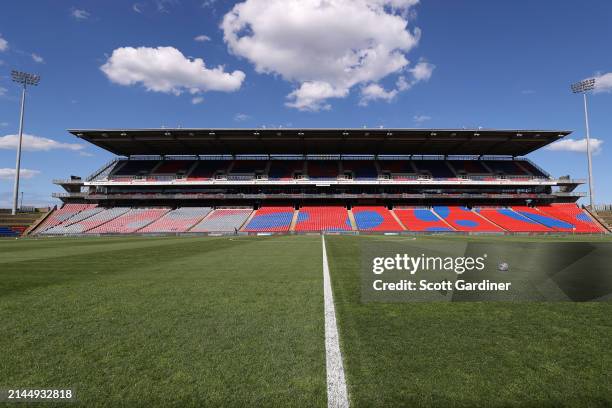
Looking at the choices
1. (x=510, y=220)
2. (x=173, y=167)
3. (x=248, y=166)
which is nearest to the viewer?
(x=510, y=220)

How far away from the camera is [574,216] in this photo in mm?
46219

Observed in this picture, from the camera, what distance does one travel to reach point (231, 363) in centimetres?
335

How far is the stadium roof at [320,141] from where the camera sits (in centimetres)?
4728

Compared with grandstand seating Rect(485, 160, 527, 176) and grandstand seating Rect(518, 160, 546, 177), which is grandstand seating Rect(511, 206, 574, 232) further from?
grandstand seating Rect(518, 160, 546, 177)

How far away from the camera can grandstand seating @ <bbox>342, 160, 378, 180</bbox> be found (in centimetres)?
5253

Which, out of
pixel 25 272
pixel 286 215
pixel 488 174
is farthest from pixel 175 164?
pixel 488 174

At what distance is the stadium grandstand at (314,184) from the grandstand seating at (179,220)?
0.50ft

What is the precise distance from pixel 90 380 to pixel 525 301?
6904mm

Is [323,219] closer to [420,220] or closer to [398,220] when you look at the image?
[398,220]

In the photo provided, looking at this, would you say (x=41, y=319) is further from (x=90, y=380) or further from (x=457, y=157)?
(x=457, y=157)

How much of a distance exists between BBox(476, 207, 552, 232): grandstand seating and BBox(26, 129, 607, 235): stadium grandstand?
0.85 ft

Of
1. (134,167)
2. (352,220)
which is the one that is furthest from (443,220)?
(134,167)

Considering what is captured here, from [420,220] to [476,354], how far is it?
1691 inches

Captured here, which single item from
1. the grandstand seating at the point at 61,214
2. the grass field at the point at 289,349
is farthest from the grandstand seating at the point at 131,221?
the grass field at the point at 289,349
